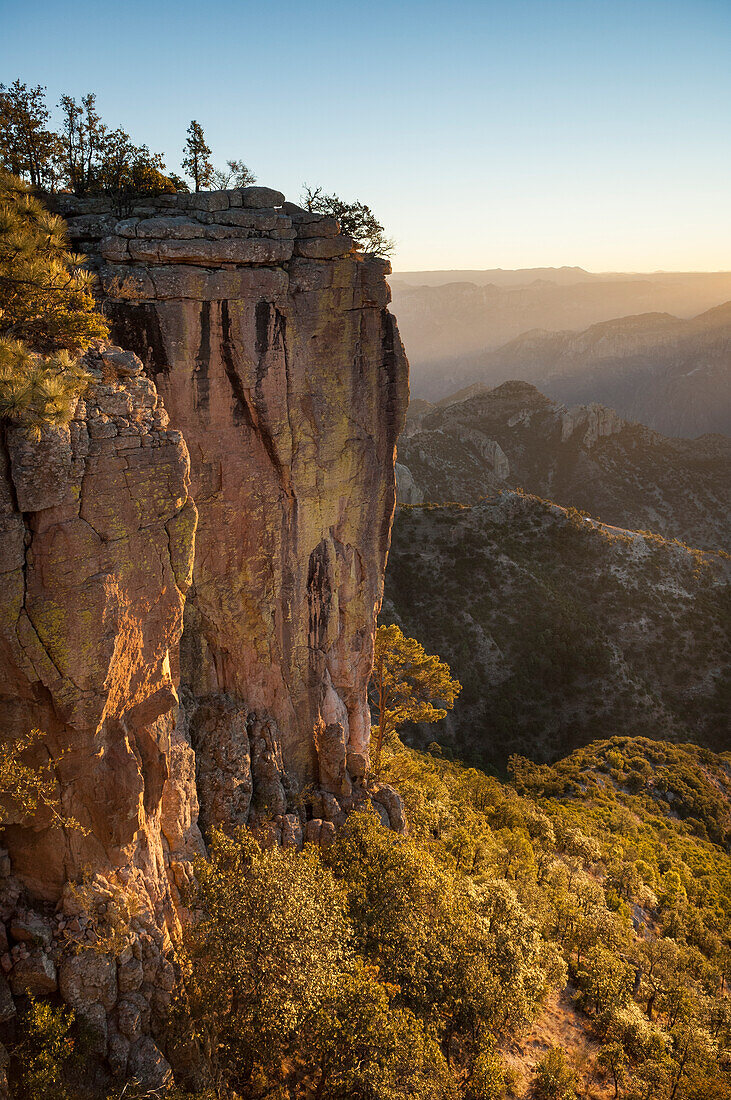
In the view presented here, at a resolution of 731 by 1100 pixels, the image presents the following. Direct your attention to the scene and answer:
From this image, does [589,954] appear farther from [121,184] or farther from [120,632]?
[121,184]

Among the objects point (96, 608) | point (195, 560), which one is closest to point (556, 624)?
point (195, 560)

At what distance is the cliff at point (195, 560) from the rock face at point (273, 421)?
0.24ft

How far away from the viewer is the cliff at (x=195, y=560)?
1157cm

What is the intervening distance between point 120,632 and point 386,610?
169 ft

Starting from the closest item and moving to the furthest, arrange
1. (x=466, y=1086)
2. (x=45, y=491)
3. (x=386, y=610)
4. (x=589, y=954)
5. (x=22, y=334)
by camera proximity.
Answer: (x=45, y=491) < (x=22, y=334) < (x=466, y=1086) < (x=589, y=954) < (x=386, y=610)

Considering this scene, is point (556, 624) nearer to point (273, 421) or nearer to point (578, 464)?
point (273, 421)

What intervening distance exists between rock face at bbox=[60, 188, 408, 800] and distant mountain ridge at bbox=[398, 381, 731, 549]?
253 ft

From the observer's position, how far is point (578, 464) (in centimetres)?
12262


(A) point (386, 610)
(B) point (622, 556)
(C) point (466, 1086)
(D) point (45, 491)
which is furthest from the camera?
(B) point (622, 556)

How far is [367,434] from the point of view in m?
22.9

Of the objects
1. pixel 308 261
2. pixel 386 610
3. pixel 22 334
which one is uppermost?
pixel 308 261

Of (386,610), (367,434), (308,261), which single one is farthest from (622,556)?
(308,261)

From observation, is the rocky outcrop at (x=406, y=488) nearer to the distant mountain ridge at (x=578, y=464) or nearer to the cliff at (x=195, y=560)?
the distant mountain ridge at (x=578, y=464)

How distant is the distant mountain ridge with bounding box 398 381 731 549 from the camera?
108m
